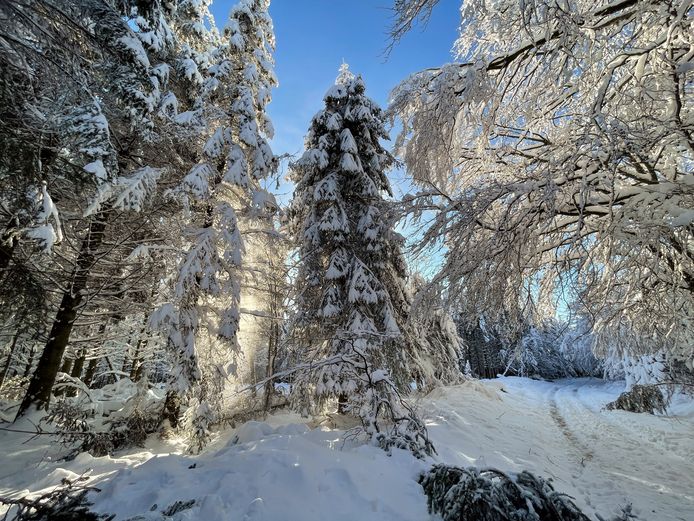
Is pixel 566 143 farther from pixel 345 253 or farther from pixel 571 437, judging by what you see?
pixel 571 437

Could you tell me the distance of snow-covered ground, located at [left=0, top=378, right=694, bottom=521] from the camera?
3.31 metres

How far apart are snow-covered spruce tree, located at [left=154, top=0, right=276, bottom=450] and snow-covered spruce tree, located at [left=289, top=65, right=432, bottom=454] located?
154cm

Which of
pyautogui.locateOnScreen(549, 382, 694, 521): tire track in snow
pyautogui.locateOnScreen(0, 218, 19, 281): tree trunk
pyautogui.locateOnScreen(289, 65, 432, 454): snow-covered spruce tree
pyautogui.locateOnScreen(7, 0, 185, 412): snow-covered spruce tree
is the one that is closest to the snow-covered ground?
pyautogui.locateOnScreen(549, 382, 694, 521): tire track in snow

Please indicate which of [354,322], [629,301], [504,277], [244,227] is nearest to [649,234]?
[504,277]

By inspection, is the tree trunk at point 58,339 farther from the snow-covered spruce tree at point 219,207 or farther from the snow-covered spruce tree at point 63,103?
the snow-covered spruce tree at point 219,207

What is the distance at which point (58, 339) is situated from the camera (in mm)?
6762

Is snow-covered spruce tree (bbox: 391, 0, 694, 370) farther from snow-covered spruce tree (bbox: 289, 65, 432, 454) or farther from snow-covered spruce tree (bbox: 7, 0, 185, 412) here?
snow-covered spruce tree (bbox: 7, 0, 185, 412)

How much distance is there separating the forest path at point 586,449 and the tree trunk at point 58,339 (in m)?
7.88

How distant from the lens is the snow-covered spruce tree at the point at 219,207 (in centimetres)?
748

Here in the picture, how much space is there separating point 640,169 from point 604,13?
1912 millimetres

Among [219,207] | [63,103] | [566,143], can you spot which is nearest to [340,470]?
[566,143]

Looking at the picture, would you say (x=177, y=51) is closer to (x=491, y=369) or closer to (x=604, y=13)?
(x=604, y=13)

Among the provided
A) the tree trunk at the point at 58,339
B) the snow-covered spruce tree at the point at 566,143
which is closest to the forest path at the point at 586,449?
the snow-covered spruce tree at the point at 566,143

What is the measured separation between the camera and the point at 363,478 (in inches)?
150
